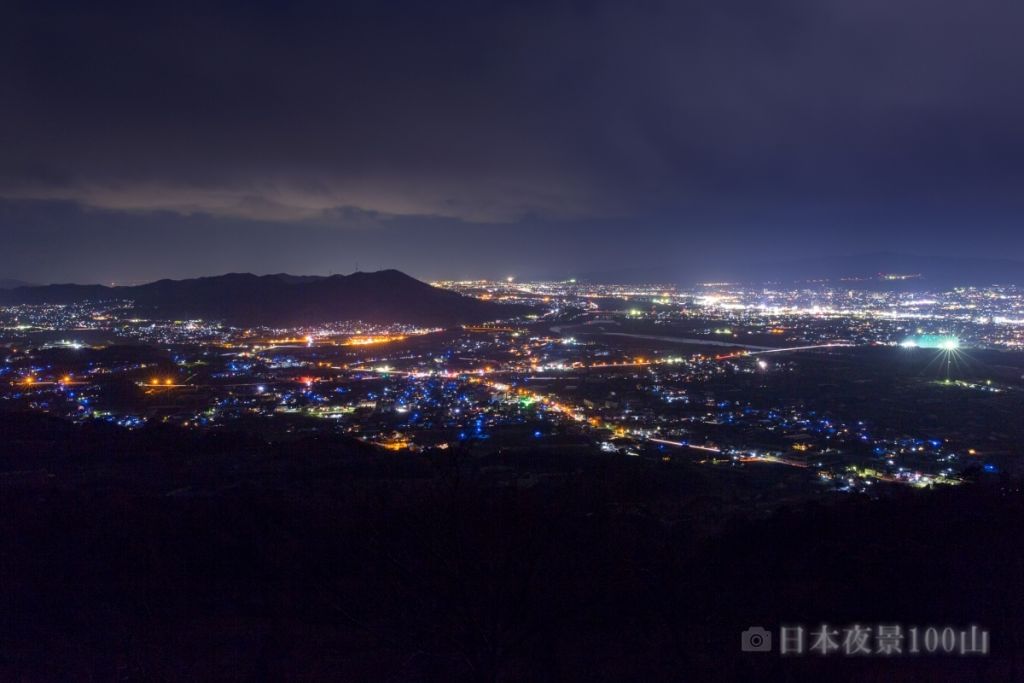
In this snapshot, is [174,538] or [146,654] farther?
[174,538]

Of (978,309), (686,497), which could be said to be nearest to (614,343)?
(686,497)

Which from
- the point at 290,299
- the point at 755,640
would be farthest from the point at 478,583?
the point at 290,299

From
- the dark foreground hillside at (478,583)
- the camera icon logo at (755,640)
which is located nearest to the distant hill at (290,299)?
the dark foreground hillside at (478,583)

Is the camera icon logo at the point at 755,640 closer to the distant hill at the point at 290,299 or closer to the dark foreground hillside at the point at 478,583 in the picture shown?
the dark foreground hillside at the point at 478,583

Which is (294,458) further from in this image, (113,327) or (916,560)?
(113,327)

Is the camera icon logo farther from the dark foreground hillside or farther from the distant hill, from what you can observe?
the distant hill

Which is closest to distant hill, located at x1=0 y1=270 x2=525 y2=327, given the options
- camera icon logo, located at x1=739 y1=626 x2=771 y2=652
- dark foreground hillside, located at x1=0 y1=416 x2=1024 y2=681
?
dark foreground hillside, located at x1=0 y1=416 x2=1024 y2=681

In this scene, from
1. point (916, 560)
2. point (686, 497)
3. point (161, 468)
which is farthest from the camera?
point (161, 468)
